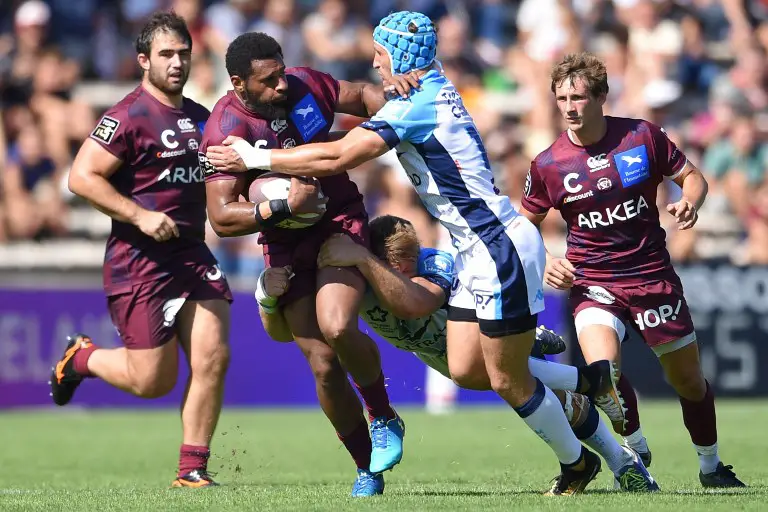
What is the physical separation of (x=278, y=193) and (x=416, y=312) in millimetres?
1050

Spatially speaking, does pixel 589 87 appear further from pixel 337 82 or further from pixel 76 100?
pixel 76 100

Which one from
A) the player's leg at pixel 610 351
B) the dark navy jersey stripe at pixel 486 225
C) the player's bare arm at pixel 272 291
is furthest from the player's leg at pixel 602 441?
the player's bare arm at pixel 272 291

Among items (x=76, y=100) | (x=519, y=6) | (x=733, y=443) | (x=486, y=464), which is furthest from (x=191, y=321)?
(x=519, y=6)

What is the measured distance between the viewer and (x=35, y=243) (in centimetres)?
1555

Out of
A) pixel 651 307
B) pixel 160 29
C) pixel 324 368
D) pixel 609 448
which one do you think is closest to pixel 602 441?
pixel 609 448

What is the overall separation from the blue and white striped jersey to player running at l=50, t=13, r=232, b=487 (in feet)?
6.97

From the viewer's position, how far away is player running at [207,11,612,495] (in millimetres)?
6809

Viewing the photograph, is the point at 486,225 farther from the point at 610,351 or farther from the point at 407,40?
the point at 610,351

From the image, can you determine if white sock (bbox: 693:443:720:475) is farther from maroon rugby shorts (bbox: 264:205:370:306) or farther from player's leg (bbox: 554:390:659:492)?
maroon rugby shorts (bbox: 264:205:370:306)

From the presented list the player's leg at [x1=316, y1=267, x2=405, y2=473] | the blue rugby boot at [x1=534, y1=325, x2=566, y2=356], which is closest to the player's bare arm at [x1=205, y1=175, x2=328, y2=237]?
the player's leg at [x1=316, y1=267, x2=405, y2=473]

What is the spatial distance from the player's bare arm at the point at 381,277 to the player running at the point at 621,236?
92 centimetres

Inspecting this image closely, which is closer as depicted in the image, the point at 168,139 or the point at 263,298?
the point at 263,298

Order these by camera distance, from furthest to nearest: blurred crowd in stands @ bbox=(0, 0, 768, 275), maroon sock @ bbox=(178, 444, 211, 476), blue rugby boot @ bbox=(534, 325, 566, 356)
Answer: blurred crowd in stands @ bbox=(0, 0, 768, 275)
maroon sock @ bbox=(178, 444, 211, 476)
blue rugby boot @ bbox=(534, 325, 566, 356)

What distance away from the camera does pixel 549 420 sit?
700 centimetres
